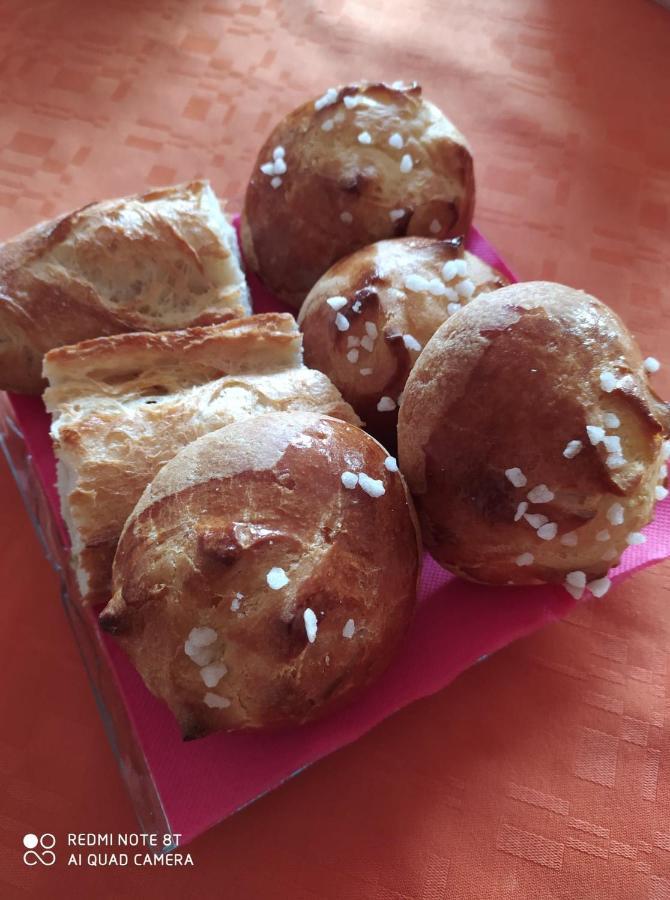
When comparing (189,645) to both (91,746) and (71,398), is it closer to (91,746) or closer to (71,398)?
(91,746)

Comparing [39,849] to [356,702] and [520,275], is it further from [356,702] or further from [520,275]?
[520,275]

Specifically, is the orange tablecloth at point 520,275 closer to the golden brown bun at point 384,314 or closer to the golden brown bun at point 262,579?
the golden brown bun at point 262,579

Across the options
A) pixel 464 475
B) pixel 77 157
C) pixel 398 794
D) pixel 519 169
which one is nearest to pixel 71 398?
pixel 464 475

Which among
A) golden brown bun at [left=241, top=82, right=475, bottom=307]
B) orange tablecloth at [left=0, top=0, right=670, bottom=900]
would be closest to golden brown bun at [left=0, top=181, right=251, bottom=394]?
golden brown bun at [left=241, top=82, right=475, bottom=307]

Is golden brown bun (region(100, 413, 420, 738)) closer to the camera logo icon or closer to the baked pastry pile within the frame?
the baked pastry pile

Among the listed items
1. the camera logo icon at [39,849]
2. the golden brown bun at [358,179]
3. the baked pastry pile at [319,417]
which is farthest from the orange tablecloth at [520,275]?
the golden brown bun at [358,179]

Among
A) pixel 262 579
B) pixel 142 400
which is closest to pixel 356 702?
pixel 262 579
